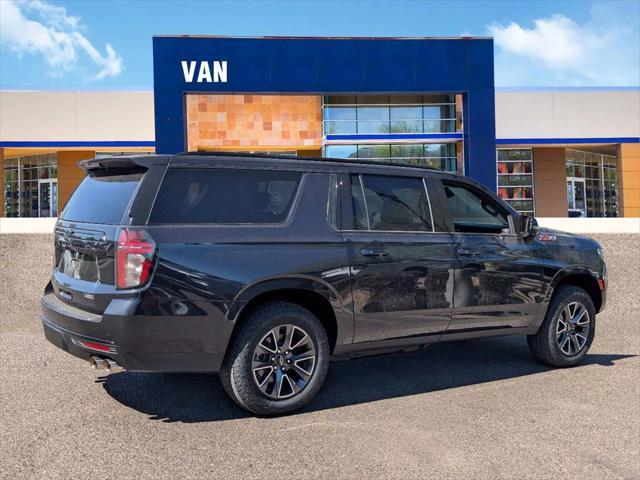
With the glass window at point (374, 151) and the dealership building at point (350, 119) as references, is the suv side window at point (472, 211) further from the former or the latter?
the glass window at point (374, 151)

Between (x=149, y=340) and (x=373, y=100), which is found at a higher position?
(x=373, y=100)

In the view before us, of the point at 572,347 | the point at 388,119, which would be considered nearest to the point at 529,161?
the point at 388,119

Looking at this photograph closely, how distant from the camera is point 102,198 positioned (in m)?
4.41

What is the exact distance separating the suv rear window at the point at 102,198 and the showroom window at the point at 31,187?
28287mm

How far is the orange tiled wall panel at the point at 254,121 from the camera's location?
25500mm

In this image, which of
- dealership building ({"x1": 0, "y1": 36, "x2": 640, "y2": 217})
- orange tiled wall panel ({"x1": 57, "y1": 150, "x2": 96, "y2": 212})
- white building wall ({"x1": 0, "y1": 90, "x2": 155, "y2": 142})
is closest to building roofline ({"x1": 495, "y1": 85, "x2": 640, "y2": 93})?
dealership building ({"x1": 0, "y1": 36, "x2": 640, "y2": 217})

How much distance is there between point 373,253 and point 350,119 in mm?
22249

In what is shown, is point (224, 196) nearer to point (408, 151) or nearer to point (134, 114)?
point (408, 151)

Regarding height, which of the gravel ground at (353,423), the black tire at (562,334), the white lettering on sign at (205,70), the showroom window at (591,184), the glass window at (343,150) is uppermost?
the white lettering on sign at (205,70)

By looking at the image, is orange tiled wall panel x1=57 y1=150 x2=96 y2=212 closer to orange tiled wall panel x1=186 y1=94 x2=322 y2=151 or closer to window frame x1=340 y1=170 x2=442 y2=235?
orange tiled wall panel x1=186 y1=94 x2=322 y2=151

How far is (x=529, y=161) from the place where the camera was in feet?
102

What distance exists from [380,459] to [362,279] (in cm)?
147

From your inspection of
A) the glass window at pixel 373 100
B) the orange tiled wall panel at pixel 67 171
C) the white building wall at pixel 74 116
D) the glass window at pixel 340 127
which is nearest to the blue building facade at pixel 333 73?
the glass window at pixel 340 127

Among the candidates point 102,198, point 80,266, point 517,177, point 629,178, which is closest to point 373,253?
point 102,198
